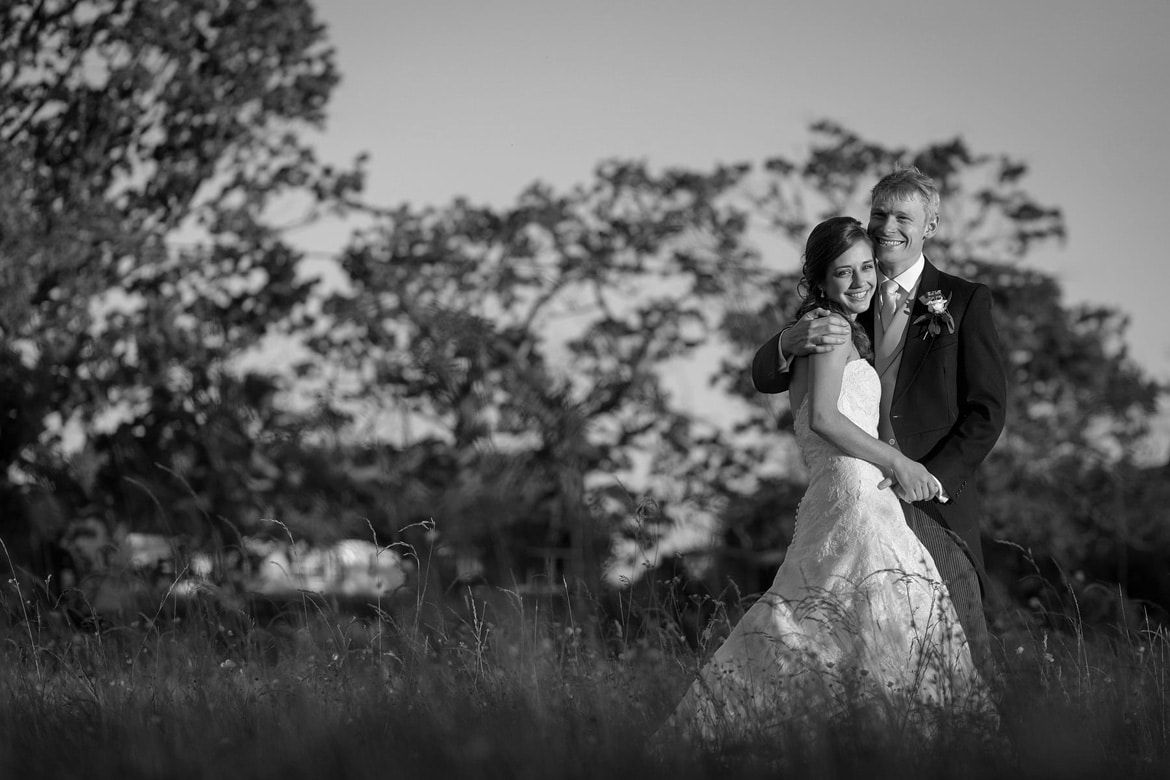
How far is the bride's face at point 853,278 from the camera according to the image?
4379 millimetres

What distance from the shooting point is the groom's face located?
458 cm

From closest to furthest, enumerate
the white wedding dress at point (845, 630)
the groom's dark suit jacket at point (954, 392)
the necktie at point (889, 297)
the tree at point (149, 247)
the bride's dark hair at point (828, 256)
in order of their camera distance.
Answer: the white wedding dress at point (845, 630)
the bride's dark hair at point (828, 256)
the groom's dark suit jacket at point (954, 392)
the necktie at point (889, 297)
the tree at point (149, 247)

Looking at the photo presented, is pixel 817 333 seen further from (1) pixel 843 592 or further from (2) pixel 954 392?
(1) pixel 843 592

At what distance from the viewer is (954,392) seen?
4.59m

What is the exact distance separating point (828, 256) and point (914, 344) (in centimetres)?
45

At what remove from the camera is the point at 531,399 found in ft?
62.5

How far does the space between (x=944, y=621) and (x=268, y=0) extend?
16.9m

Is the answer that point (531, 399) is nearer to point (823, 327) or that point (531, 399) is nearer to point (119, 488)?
point (119, 488)

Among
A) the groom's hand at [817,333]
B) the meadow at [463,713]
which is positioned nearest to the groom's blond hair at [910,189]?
the groom's hand at [817,333]

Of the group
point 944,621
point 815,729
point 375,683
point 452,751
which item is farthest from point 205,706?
point 944,621

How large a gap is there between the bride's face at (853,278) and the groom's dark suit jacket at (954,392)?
0.84 feet

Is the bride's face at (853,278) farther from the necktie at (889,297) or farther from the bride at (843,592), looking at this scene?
the necktie at (889,297)

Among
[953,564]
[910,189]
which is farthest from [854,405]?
[910,189]

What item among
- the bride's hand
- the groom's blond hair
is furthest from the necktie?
the bride's hand
